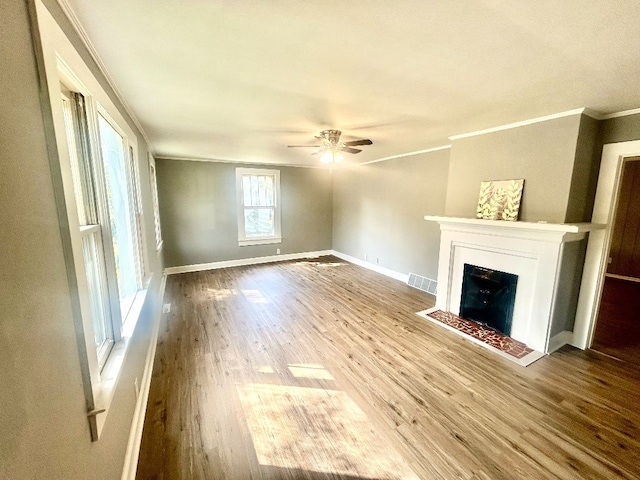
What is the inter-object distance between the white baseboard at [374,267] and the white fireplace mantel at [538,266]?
1.86 m

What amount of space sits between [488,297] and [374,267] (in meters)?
2.71

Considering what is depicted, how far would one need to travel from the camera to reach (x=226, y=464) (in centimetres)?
157

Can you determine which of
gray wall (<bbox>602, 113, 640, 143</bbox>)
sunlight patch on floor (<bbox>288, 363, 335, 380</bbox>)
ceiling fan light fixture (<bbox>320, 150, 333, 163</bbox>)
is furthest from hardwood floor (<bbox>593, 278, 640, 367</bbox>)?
ceiling fan light fixture (<bbox>320, 150, 333, 163</bbox>)

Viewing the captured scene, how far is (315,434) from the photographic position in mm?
1781

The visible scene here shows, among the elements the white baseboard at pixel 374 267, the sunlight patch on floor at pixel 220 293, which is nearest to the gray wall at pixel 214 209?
the white baseboard at pixel 374 267

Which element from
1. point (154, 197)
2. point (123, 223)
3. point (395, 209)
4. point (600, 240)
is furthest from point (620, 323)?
point (154, 197)

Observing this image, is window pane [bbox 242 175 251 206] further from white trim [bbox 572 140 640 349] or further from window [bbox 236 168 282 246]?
white trim [bbox 572 140 640 349]

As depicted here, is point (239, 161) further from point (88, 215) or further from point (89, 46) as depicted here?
point (88, 215)

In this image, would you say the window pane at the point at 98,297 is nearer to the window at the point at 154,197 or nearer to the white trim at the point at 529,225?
the window at the point at 154,197

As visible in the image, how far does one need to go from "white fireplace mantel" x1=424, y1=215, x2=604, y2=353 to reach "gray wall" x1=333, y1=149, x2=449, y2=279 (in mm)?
1204

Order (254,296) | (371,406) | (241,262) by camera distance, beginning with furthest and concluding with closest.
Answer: (241,262) < (254,296) < (371,406)

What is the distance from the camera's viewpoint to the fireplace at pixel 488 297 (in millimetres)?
2996

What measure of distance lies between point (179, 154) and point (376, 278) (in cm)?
442

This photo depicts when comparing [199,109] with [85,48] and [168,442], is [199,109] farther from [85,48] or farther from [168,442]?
[168,442]
